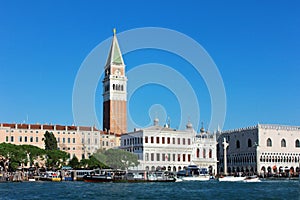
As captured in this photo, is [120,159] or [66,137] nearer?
[120,159]

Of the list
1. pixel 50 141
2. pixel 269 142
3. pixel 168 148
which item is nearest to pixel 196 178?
pixel 168 148

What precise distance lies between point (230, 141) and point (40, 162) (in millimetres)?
34219

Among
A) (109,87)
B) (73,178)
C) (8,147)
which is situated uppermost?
(109,87)

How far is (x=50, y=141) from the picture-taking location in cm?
7831

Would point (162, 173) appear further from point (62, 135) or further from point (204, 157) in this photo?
point (62, 135)

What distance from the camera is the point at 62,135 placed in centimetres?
8575

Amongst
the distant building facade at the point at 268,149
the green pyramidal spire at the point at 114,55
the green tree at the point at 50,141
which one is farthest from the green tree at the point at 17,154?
the green pyramidal spire at the point at 114,55

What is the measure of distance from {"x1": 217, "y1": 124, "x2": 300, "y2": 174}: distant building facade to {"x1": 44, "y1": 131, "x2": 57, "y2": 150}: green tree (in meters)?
31.7

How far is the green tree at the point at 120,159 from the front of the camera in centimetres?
7081

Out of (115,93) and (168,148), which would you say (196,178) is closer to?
(168,148)

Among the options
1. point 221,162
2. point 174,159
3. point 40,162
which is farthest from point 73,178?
point 221,162

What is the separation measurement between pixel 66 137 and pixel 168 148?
61.1ft

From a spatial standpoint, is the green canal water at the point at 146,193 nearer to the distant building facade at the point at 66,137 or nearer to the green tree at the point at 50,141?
the green tree at the point at 50,141

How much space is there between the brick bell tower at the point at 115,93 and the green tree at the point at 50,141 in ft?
65.4
